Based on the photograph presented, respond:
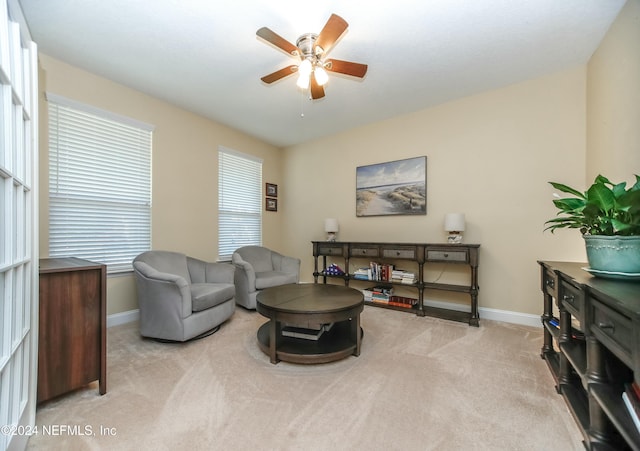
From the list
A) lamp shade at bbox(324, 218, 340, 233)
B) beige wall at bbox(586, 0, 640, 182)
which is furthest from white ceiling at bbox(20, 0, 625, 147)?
lamp shade at bbox(324, 218, 340, 233)

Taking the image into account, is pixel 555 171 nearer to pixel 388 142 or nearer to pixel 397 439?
pixel 388 142

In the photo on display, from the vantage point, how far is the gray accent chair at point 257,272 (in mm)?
3375

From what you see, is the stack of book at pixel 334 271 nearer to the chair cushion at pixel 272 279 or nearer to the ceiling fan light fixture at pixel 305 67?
the chair cushion at pixel 272 279

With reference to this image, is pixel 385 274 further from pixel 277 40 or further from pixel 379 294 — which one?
pixel 277 40

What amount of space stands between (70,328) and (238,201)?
2987 millimetres

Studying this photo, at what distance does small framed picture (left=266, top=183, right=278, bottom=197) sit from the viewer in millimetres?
4918

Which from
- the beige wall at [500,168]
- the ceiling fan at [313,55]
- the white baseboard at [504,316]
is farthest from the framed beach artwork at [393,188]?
the ceiling fan at [313,55]

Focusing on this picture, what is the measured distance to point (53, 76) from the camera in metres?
2.54

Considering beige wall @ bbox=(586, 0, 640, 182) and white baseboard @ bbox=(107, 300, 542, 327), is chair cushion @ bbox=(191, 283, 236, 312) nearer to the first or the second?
white baseboard @ bbox=(107, 300, 542, 327)

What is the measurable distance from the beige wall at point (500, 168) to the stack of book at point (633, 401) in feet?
7.26

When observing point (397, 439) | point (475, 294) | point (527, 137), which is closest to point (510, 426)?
point (397, 439)

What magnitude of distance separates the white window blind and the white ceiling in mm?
1104

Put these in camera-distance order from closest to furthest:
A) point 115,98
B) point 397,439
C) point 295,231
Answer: point 397,439, point 115,98, point 295,231

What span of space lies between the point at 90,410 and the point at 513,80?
15.1 ft
